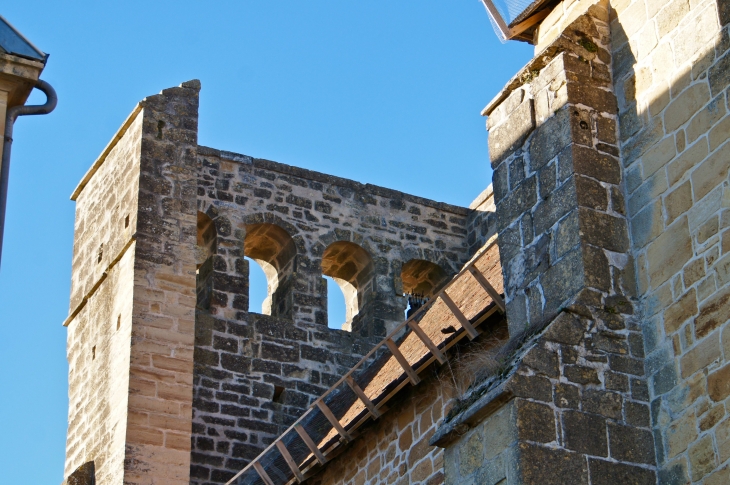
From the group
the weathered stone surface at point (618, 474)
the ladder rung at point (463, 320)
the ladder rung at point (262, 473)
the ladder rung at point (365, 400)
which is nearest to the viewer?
the weathered stone surface at point (618, 474)

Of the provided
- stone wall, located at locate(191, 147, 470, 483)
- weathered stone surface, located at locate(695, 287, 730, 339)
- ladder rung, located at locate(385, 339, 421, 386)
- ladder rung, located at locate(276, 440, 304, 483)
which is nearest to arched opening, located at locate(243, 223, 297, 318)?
stone wall, located at locate(191, 147, 470, 483)

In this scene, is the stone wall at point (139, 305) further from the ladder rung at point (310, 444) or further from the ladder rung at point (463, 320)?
the ladder rung at point (463, 320)

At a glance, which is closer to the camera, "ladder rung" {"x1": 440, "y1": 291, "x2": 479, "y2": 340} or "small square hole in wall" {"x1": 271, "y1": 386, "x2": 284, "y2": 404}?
"ladder rung" {"x1": 440, "y1": 291, "x2": 479, "y2": 340}

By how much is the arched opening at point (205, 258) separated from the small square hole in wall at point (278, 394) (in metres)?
1.06

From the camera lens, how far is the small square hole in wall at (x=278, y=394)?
14.1 metres

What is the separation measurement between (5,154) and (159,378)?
5416mm

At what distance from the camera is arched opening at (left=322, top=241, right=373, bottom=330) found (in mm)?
15359

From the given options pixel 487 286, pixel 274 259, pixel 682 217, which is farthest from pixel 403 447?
pixel 274 259

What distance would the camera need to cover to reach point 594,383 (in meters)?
7.25

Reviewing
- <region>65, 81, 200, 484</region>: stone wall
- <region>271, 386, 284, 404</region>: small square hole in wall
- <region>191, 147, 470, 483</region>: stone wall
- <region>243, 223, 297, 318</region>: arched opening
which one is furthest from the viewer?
<region>243, 223, 297, 318</region>: arched opening

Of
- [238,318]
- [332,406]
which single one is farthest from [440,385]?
[238,318]

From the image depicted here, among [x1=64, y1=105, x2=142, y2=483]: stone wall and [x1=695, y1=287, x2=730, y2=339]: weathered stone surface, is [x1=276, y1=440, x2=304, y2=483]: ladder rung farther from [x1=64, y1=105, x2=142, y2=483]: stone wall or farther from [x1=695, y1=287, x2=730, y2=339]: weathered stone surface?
[x1=695, y1=287, x2=730, y2=339]: weathered stone surface

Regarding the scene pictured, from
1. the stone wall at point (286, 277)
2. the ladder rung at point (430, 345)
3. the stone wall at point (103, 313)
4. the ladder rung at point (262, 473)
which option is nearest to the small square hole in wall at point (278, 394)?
the stone wall at point (286, 277)

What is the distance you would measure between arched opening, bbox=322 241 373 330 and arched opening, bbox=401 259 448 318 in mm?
486
